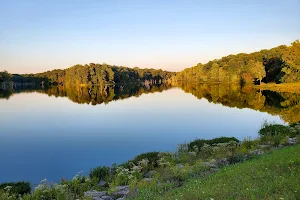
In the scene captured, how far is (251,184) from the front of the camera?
790cm

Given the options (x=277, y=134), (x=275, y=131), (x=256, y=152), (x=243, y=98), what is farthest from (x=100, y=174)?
(x=243, y=98)

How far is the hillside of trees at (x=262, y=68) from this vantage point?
81.6 m

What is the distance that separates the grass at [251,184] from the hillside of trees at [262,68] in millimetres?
77627

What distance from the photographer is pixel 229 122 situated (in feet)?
110

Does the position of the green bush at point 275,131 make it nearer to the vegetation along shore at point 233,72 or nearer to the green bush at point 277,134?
the green bush at point 277,134

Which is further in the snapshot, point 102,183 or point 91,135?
point 91,135

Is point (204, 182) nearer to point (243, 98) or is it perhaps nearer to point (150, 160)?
point (150, 160)

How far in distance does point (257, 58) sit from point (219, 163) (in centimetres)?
11612

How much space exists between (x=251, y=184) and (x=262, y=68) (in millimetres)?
95280

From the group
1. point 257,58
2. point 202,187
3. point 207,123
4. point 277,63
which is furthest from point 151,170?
point 257,58

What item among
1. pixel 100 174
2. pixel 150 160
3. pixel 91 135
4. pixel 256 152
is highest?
pixel 256 152

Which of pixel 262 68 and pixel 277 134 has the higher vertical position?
pixel 262 68

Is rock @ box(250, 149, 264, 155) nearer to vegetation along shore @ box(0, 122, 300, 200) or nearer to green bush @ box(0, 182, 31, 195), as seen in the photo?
vegetation along shore @ box(0, 122, 300, 200)

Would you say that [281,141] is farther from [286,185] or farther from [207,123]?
[207,123]
